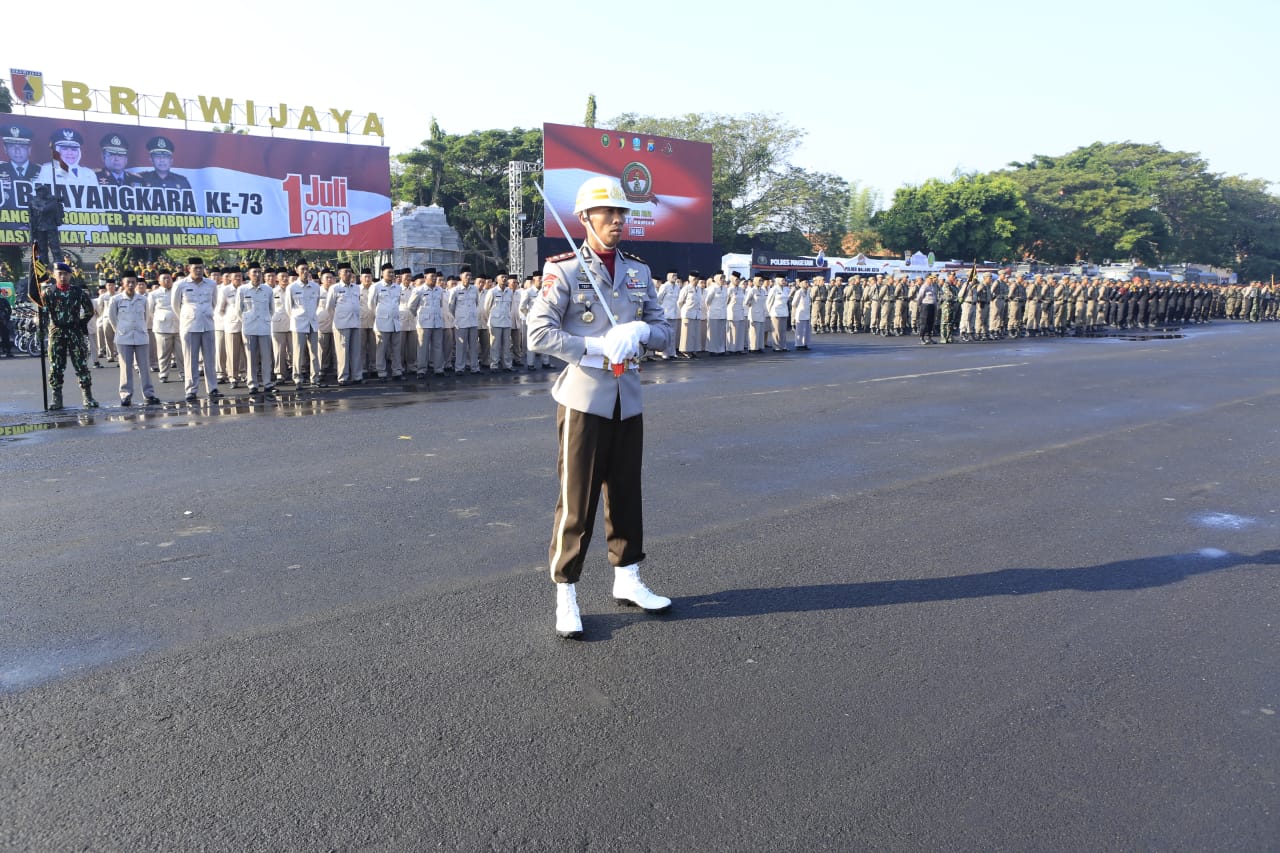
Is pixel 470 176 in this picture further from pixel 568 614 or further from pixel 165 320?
pixel 568 614

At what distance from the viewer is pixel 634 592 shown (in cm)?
437

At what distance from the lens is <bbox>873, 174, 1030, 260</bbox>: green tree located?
2505 inches

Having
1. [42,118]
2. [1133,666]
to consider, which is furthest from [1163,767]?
[42,118]

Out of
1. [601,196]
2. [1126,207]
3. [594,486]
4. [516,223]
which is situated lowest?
[594,486]

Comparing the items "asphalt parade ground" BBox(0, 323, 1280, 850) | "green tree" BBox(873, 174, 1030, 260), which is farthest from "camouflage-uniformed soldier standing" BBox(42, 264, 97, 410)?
"green tree" BBox(873, 174, 1030, 260)

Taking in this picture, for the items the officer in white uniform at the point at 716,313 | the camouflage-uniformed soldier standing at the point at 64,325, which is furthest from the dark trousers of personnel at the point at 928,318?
the camouflage-uniformed soldier standing at the point at 64,325

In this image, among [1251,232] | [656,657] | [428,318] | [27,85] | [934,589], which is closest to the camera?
[656,657]

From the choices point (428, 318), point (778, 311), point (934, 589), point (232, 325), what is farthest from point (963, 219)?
point (934, 589)

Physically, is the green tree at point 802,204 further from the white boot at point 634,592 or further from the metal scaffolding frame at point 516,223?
the white boot at point 634,592

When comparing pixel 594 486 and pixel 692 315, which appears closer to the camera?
pixel 594 486

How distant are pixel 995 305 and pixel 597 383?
26678 millimetres

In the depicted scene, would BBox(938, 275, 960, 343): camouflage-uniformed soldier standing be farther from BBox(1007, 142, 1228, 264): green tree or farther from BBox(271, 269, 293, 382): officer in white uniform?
BBox(1007, 142, 1228, 264): green tree

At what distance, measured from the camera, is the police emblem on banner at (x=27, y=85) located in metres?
28.2

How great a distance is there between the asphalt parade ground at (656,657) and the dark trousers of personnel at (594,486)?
1.08ft
